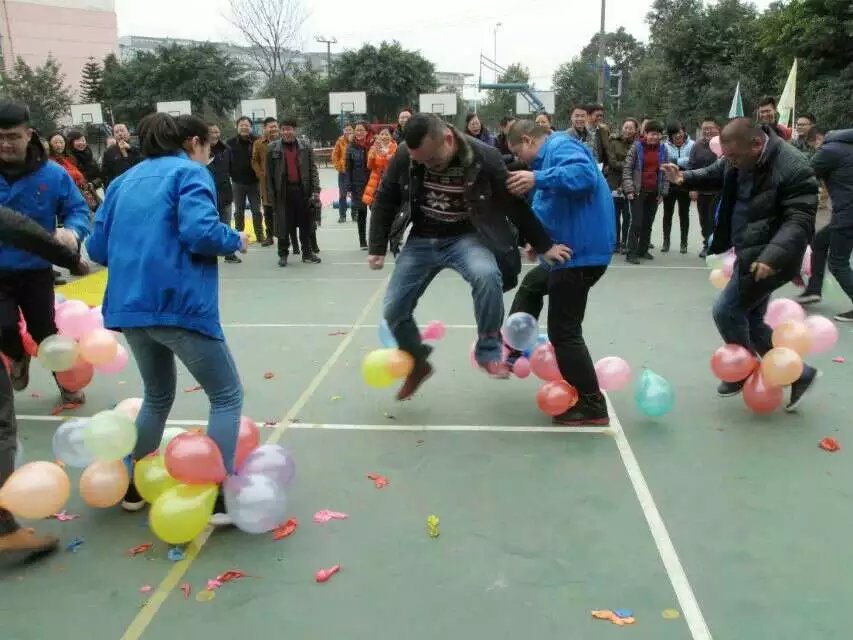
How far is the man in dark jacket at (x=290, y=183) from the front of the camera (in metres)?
10.2

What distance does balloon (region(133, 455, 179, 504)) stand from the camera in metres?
3.24

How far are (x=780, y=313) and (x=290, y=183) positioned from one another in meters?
7.05

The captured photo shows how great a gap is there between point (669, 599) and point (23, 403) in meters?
4.31

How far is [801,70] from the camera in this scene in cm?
2202

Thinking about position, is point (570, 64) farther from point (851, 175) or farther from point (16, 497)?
point (16, 497)

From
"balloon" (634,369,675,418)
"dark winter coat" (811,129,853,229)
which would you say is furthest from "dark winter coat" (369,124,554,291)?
"dark winter coat" (811,129,853,229)

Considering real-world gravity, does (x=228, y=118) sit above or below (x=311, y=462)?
above

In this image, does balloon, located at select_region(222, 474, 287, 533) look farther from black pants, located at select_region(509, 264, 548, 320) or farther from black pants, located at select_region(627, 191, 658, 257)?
black pants, located at select_region(627, 191, 658, 257)

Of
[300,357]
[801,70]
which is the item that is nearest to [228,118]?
[801,70]

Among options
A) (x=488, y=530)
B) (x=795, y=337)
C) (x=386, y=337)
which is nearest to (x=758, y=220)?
(x=795, y=337)

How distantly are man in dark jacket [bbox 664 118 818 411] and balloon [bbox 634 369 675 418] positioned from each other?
0.63 m

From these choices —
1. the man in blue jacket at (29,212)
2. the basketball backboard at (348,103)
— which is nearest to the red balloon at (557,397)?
the man in blue jacket at (29,212)

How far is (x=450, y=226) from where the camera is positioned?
425 centimetres

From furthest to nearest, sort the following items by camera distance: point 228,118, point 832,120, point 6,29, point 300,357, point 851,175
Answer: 1. point 6,29
2. point 228,118
3. point 832,120
4. point 851,175
5. point 300,357
